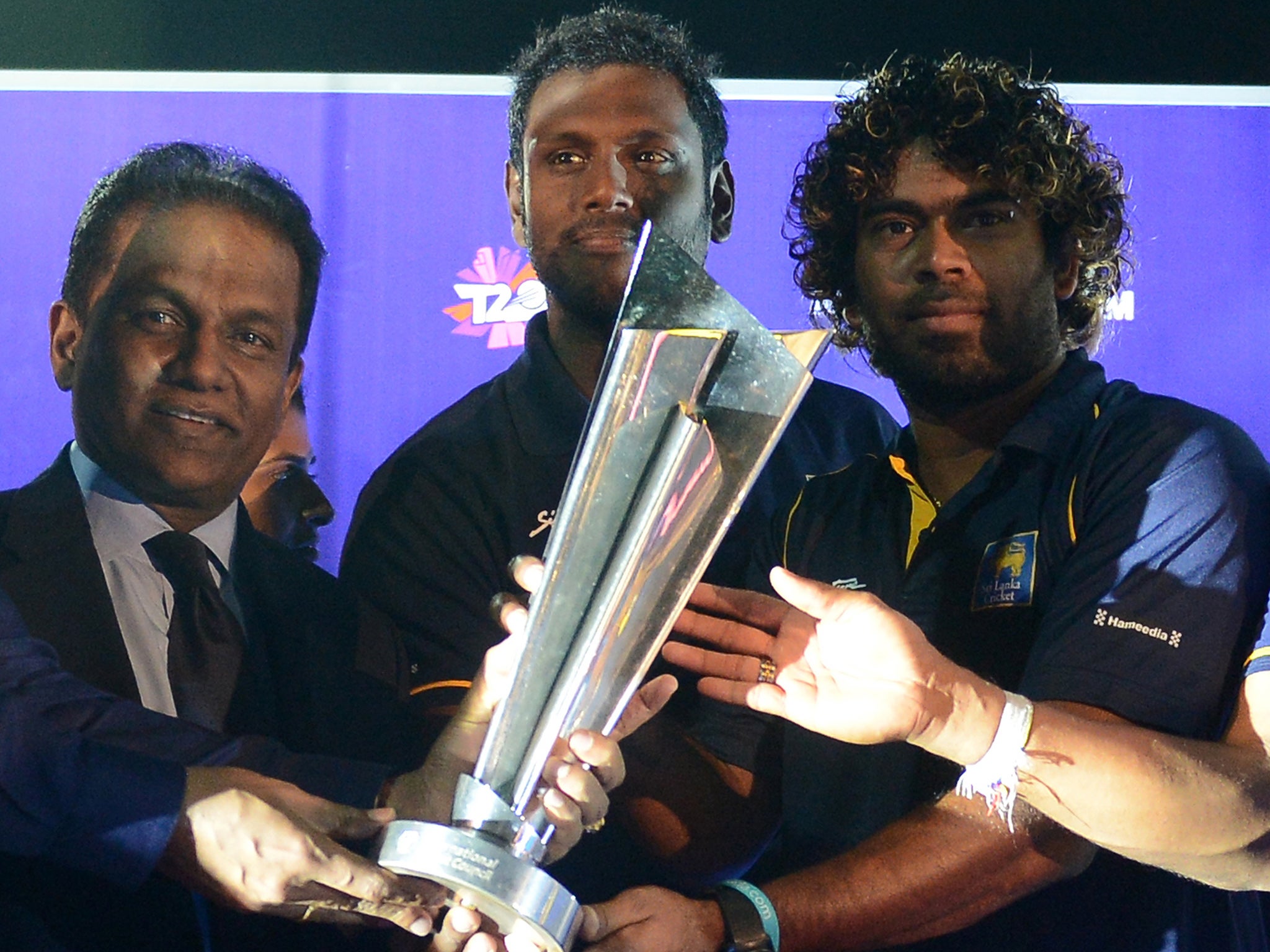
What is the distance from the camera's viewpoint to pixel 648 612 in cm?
157

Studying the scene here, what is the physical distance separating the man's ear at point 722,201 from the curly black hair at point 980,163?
0.46 ft

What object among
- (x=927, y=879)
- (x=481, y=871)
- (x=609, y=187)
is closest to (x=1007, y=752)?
(x=927, y=879)

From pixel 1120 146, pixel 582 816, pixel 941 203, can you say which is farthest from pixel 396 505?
pixel 1120 146

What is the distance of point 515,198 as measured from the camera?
8.00ft

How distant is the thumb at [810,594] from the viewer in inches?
61.2

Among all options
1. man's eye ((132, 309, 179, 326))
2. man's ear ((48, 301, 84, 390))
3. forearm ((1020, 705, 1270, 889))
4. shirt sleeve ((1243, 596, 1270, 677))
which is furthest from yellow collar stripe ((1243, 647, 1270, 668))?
man's ear ((48, 301, 84, 390))

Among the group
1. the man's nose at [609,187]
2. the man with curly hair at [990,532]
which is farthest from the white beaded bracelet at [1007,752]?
the man's nose at [609,187]

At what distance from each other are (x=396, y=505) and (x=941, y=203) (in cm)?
112

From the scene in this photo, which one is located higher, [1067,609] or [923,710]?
[1067,609]

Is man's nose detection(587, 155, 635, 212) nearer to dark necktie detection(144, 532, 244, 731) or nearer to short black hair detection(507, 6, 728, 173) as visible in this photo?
short black hair detection(507, 6, 728, 173)

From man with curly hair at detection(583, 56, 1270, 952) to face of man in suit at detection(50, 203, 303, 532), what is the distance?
3.03 feet

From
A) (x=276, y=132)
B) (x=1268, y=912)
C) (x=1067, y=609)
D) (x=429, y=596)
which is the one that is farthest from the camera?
(x=276, y=132)

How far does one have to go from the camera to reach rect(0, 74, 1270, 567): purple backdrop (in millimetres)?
2385

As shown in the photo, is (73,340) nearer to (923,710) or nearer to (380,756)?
(380,756)
